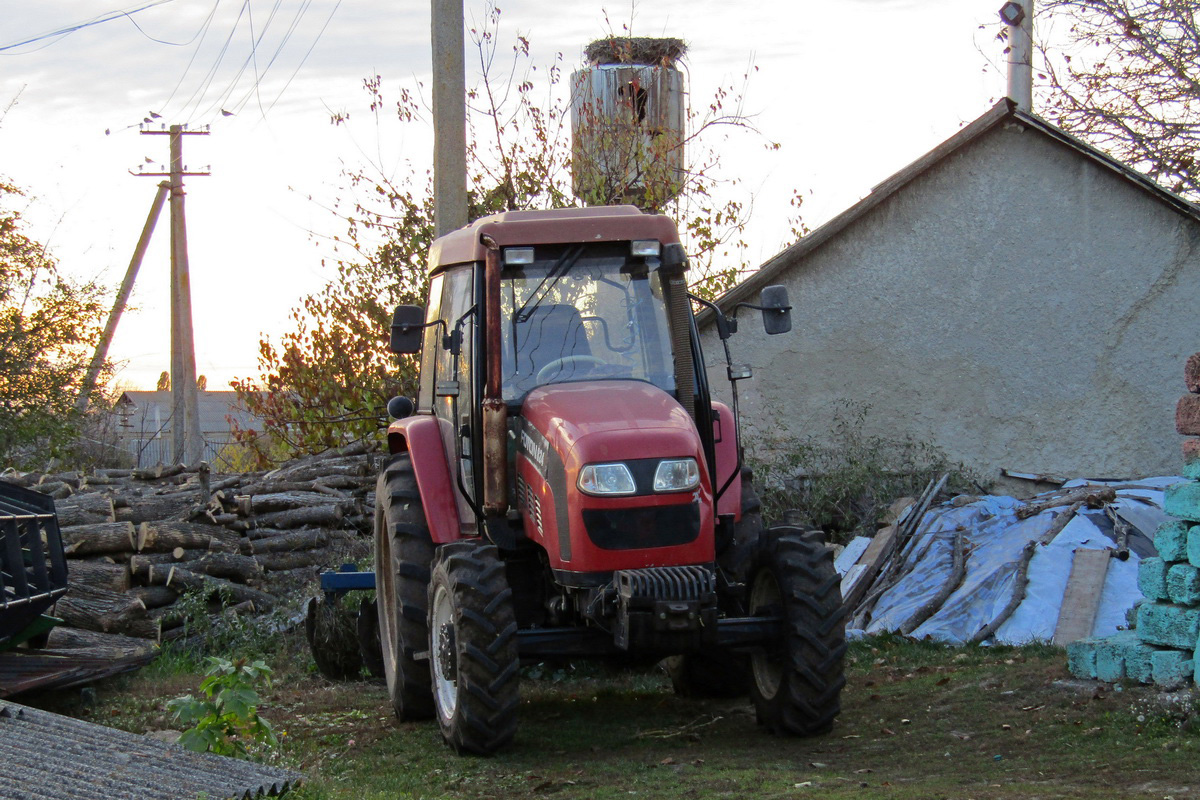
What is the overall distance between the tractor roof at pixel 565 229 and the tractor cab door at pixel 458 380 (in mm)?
307

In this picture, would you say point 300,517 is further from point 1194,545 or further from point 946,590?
point 1194,545

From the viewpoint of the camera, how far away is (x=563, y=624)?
665cm

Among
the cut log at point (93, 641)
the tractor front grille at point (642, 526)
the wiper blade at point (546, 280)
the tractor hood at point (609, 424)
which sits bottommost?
the cut log at point (93, 641)

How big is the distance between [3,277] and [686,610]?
1710 centimetres

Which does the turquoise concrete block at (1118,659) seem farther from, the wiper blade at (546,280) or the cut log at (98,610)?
the cut log at (98,610)

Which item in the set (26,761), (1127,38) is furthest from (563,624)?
(1127,38)

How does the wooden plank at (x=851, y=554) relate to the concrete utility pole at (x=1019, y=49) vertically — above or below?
below

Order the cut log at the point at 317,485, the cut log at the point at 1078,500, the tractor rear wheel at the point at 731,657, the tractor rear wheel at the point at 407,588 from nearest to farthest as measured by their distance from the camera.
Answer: the tractor rear wheel at the point at 731,657 < the tractor rear wheel at the point at 407,588 < the cut log at the point at 1078,500 < the cut log at the point at 317,485

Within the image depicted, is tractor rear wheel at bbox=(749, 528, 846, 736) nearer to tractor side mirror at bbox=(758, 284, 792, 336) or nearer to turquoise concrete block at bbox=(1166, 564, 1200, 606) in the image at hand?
tractor side mirror at bbox=(758, 284, 792, 336)

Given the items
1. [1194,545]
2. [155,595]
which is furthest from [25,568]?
[1194,545]

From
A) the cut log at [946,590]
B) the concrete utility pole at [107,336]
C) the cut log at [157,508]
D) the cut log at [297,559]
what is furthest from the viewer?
the concrete utility pole at [107,336]

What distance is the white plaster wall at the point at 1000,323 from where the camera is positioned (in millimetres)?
12555

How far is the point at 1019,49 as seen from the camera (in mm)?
16109

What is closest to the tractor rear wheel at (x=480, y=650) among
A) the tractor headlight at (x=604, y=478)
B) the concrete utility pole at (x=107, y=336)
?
the tractor headlight at (x=604, y=478)
